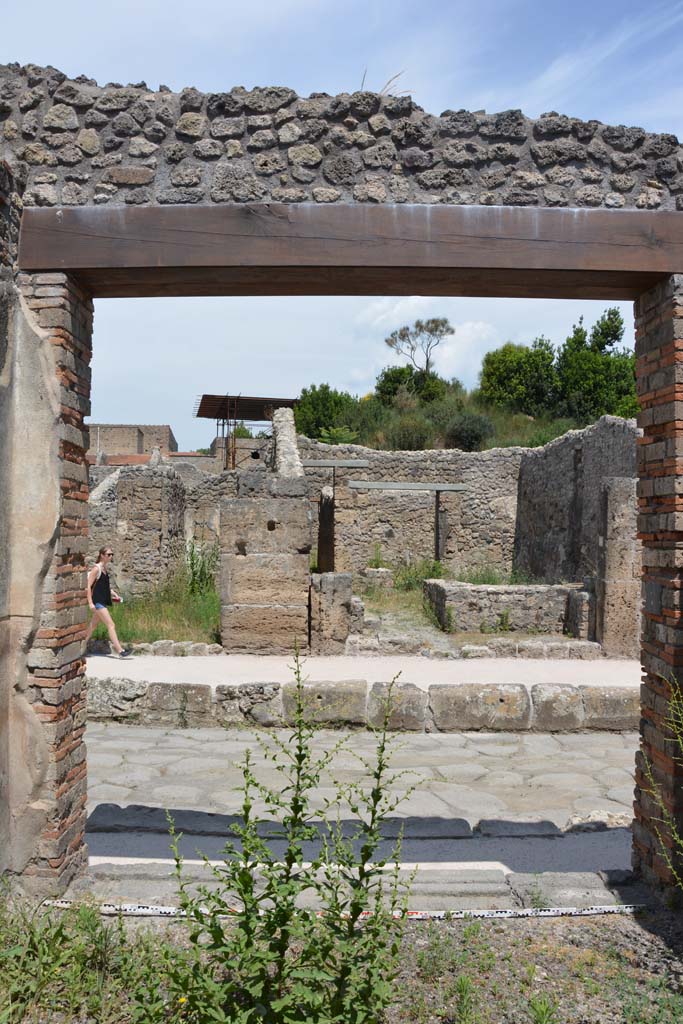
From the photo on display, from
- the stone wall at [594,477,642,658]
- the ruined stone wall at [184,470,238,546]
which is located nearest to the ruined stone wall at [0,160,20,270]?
the stone wall at [594,477,642,658]

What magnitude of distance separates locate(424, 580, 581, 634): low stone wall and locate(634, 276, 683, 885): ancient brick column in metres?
8.29

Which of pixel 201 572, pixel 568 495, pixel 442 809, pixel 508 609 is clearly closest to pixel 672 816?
pixel 442 809

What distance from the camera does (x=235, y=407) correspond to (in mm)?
25547

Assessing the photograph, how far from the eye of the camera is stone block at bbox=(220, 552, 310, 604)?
34.0 feet

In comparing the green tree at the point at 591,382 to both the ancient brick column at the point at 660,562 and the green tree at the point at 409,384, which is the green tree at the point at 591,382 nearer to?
the green tree at the point at 409,384

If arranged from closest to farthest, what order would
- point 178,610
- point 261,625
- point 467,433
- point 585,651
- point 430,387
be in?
point 261,625, point 585,651, point 178,610, point 467,433, point 430,387

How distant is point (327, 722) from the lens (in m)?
7.82

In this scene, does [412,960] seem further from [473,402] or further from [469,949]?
[473,402]

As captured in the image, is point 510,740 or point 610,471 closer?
point 510,740

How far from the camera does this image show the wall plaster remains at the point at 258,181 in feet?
13.7

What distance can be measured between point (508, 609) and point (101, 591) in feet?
20.2

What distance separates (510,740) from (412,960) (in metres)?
4.25

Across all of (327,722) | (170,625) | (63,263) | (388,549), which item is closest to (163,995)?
(63,263)

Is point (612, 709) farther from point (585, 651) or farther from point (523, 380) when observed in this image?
point (523, 380)
